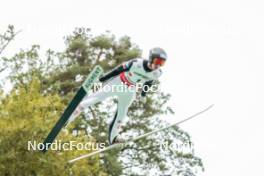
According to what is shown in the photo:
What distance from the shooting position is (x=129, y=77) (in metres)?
14.1

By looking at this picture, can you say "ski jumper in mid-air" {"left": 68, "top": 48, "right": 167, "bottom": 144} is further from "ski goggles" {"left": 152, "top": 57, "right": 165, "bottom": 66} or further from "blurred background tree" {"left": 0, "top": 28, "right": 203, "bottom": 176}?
"blurred background tree" {"left": 0, "top": 28, "right": 203, "bottom": 176}

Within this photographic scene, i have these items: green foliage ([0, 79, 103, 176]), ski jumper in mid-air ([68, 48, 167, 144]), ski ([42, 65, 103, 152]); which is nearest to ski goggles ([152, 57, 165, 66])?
ski jumper in mid-air ([68, 48, 167, 144])

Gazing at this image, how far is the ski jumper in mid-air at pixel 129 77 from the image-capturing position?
45.1ft

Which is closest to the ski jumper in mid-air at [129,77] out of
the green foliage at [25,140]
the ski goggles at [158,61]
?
the ski goggles at [158,61]

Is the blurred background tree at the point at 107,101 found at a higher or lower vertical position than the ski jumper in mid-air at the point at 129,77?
higher

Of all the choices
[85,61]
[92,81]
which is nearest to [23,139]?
[92,81]

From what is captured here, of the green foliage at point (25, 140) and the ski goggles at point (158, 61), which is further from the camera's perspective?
the green foliage at point (25, 140)

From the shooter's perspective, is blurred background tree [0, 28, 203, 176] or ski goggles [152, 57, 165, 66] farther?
blurred background tree [0, 28, 203, 176]

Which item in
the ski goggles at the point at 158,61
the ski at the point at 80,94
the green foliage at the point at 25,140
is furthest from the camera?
the green foliage at the point at 25,140

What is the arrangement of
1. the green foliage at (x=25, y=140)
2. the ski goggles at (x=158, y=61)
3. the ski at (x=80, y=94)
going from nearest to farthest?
the ski goggles at (x=158, y=61)
the ski at (x=80, y=94)
the green foliage at (x=25, y=140)

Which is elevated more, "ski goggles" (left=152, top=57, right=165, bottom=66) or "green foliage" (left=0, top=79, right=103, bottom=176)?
"green foliage" (left=0, top=79, right=103, bottom=176)

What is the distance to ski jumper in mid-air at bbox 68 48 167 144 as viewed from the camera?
13738mm

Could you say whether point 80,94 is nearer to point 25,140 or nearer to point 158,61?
point 158,61

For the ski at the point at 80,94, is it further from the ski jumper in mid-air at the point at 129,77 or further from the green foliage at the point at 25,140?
the green foliage at the point at 25,140
